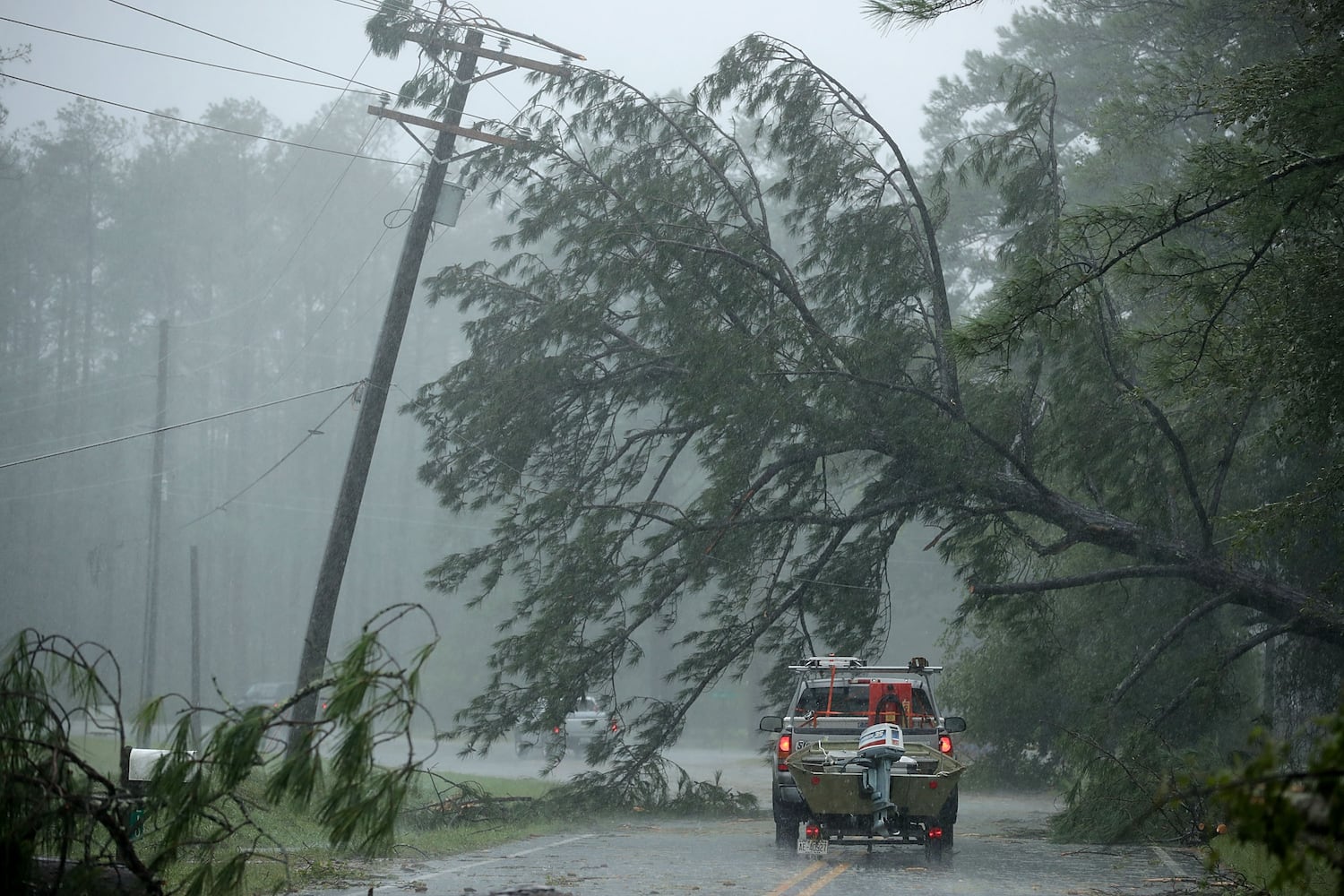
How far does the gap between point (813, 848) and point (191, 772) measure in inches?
318

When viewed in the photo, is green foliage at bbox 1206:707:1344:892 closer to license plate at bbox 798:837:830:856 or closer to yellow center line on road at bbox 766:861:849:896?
yellow center line on road at bbox 766:861:849:896

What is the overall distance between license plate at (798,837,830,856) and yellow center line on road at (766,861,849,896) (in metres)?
0.71

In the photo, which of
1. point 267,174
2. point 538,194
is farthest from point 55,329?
point 538,194

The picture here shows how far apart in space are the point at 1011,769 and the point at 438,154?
15.2m

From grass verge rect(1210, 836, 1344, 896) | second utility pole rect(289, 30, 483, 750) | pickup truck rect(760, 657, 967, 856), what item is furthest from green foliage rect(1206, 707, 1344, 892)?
second utility pole rect(289, 30, 483, 750)

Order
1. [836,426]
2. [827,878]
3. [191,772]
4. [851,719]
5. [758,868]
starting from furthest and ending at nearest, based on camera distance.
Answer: [836,426] → [851,719] → [758,868] → [827,878] → [191,772]

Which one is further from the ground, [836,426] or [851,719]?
[836,426]

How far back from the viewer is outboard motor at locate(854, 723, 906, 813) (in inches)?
456

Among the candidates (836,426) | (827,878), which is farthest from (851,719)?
(836,426)

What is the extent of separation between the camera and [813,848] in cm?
1319

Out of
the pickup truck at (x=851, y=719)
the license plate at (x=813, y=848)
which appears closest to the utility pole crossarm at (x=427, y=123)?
the pickup truck at (x=851, y=719)

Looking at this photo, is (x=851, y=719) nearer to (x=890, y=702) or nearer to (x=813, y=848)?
(x=890, y=702)

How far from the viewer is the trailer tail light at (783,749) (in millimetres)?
12391

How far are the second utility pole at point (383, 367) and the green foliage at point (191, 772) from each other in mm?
10305
